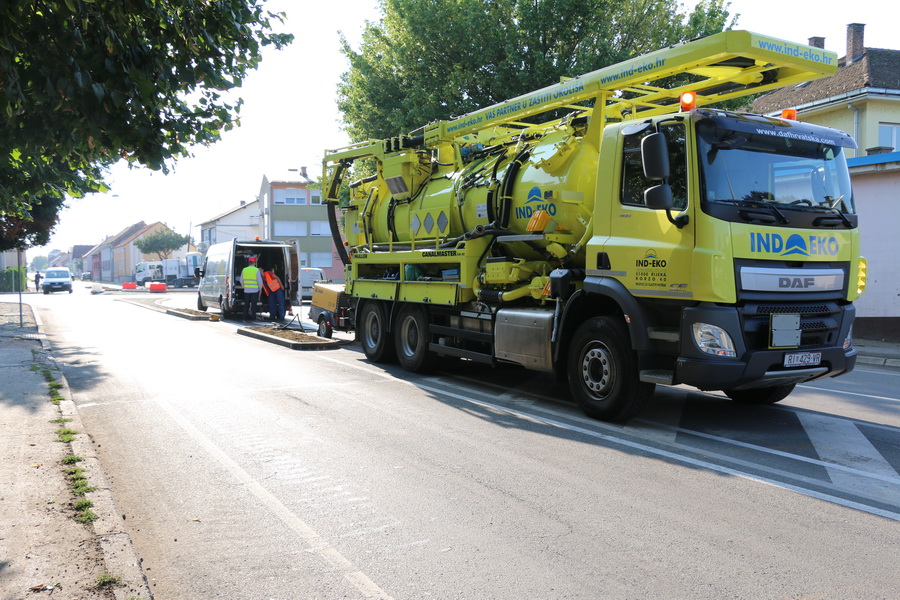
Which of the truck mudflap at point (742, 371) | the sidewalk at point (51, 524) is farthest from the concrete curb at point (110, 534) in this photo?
the truck mudflap at point (742, 371)

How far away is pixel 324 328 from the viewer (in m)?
16.1

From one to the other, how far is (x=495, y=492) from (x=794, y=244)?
3.64m

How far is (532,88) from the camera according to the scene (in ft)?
65.5

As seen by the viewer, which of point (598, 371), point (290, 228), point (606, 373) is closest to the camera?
point (606, 373)

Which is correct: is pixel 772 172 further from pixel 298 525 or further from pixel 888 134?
pixel 888 134

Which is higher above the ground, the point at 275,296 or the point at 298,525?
the point at 275,296

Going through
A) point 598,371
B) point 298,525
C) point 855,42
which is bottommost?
point 298,525

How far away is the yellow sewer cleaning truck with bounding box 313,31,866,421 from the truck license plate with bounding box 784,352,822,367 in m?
0.02

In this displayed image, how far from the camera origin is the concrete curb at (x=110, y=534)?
11.6 ft

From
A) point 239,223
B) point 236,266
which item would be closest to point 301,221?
point 239,223

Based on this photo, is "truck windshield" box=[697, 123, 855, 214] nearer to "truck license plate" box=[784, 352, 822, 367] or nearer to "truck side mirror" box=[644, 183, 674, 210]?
"truck side mirror" box=[644, 183, 674, 210]

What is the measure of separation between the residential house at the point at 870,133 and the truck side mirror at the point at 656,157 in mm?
9299

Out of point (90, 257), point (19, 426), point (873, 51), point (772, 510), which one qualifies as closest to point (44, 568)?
point (19, 426)

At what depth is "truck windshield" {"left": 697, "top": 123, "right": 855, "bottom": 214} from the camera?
6.60 m
